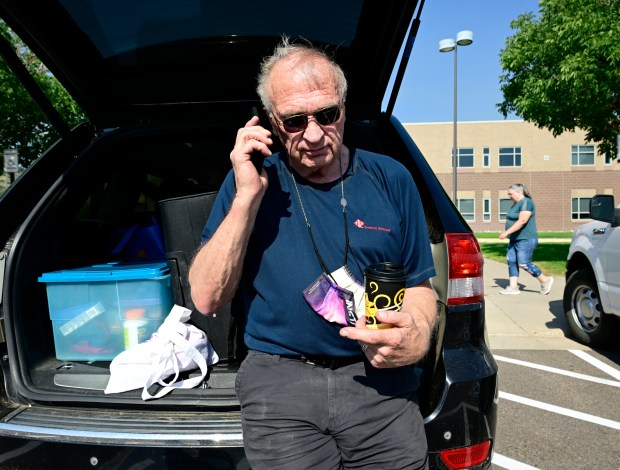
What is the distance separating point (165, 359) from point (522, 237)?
7.51 metres

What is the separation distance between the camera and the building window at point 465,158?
129 feet

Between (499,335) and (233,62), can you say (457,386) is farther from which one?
(499,335)

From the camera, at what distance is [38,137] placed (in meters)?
13.7

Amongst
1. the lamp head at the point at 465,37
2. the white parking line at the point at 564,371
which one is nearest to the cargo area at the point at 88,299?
the white parking line at the point at 564,371

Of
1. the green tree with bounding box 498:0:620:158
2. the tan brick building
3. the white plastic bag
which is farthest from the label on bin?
the tan brick building

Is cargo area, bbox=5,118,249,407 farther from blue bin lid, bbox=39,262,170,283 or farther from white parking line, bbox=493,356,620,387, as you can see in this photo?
white parking line, bbox=493,356,620,387

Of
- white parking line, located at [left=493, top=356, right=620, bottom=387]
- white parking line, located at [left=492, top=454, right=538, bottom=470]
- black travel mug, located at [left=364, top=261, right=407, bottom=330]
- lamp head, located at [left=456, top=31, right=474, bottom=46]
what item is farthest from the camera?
lamp head, located at [left=456, top=31, right=474, bottom=46]

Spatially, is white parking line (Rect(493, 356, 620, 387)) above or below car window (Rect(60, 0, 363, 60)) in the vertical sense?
below

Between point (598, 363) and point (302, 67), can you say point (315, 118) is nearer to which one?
point (302, 67)

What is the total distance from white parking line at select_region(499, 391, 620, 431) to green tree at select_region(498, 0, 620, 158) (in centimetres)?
934

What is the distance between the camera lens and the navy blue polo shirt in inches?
61.7

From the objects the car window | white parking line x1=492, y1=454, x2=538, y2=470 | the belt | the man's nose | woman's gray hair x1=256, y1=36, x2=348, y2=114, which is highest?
the car window

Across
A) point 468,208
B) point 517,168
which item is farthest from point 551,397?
point 517,168

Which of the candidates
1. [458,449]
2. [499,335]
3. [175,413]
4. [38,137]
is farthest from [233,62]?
[38,137]
